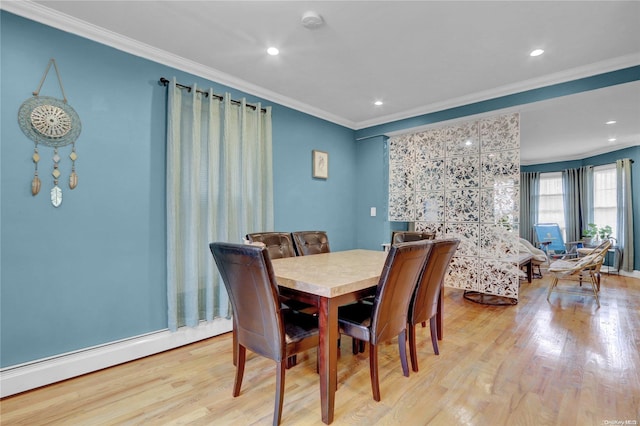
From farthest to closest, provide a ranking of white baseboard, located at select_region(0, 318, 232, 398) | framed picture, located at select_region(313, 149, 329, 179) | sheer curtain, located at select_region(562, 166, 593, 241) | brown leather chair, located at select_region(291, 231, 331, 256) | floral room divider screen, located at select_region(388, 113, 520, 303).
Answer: sheer curtain, located at select_region(562, 166, 593, 241), framed picture, located at select_region(313, 149, 329, 179), floral room divider screen, located at select_region(388, 113, 520, 303), brown leather chair, located at select_region(291, 231, 331, 256), white baseboard, located at select_region(0, 318, 232, 398)

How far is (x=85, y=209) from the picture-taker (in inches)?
90.6

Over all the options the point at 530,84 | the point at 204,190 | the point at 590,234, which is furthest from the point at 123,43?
the point at 590,234

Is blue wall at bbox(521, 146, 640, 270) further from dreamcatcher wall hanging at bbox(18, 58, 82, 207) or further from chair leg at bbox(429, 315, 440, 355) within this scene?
dreamcatcher wall hanging at bbox(18, 58, 82, 207)

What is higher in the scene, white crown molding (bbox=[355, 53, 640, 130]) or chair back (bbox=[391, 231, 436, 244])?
white crown molding (bbox=[355, 53, 640, 130])

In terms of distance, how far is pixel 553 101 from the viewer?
3184mm

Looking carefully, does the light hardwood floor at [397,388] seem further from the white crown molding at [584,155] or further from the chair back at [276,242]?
the white crown molding at [584,155]

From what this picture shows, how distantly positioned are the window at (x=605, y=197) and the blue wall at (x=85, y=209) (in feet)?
25.9

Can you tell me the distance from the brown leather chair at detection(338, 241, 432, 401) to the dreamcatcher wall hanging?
225 centimetres

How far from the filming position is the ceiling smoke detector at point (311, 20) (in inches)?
84.4

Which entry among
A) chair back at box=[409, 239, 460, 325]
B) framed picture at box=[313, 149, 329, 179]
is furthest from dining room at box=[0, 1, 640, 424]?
framed picture at box=[313, 149, 329, 179]

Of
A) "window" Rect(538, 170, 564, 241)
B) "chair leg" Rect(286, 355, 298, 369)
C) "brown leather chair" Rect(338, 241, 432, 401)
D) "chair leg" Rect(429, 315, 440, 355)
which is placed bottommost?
"chair leg" Rect(286, 355, 298, 369)

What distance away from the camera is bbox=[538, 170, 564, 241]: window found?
7.41 m

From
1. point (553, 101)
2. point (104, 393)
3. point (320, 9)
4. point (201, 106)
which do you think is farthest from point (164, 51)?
point (553, 101)

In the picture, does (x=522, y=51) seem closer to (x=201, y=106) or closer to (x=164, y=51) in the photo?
(x=201, y=106)
